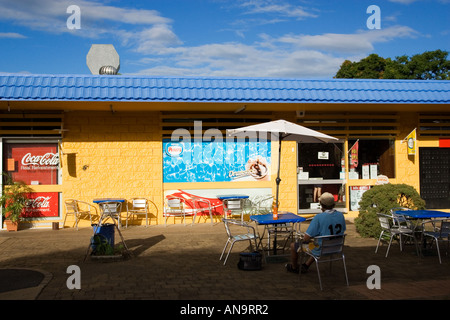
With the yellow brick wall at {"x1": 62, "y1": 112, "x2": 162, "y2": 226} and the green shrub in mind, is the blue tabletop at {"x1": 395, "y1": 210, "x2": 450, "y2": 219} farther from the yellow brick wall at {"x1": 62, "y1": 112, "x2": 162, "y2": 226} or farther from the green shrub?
the yellow brick wall at {"x1": 62, "y1": 112, "x2": 162, "y2": 226}

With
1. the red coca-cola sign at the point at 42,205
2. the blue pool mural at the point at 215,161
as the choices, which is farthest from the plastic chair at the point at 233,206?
the red coca-cola sign at the point at 42,205

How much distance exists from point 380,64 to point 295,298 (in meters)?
36.8

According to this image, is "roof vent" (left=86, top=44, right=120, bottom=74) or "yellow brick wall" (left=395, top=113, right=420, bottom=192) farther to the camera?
"roof vent" (left=86, top=44, right=120, bottom=74)

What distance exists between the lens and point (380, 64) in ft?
129

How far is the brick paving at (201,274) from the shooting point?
6.13 meters

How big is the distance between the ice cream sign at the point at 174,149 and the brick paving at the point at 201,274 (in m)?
2.74

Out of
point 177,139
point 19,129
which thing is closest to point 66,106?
point 19,129

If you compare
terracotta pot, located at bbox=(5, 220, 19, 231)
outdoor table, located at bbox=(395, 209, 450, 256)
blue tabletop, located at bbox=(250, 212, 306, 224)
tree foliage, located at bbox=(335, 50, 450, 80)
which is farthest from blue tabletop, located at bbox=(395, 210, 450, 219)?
tree foliage, located at bbox=(335, 50, 450, 80)

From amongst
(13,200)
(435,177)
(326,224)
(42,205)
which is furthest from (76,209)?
(435,177)

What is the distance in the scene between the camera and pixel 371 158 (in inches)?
526

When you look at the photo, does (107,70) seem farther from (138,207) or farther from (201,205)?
(201,205)

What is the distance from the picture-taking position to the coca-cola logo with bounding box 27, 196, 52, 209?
11.9m

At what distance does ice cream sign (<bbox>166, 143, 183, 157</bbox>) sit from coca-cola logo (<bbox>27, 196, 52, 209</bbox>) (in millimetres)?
3242

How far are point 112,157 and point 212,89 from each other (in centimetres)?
315
